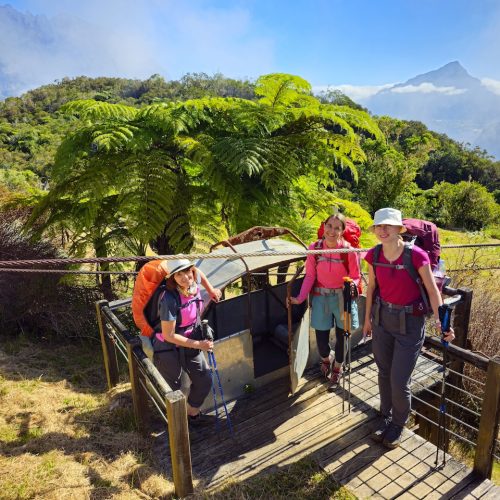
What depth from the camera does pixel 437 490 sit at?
11.2ft

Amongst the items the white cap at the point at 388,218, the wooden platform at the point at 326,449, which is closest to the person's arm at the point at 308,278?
the white cap at the point at 388,218

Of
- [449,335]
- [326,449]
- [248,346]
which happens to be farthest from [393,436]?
[248,346]

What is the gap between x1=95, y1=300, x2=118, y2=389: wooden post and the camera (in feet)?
16.4

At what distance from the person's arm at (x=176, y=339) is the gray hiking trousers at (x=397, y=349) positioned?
1560 mm

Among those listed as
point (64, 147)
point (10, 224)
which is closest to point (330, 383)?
point (64, 147)

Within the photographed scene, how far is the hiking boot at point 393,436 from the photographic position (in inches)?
151

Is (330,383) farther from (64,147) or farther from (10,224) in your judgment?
(10,224)

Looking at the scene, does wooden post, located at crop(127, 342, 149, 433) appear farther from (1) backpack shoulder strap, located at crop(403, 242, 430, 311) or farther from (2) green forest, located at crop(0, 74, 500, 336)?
(1) backpack shoulder strap, located at crop(403, 242, 430, 311)

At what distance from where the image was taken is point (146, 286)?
3627 millimetres

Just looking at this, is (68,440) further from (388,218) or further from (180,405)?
(388,218)

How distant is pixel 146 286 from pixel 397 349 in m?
2.28

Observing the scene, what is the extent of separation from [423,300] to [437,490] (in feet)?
5.45

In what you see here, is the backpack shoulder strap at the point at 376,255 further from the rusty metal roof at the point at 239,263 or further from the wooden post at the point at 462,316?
the wooden post at the point at 462,316

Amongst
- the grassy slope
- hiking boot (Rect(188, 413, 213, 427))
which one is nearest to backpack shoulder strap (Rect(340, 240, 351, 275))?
the grassy slope
